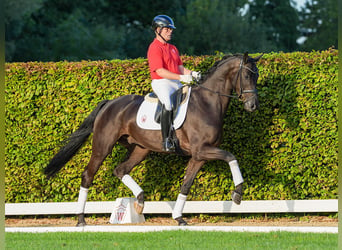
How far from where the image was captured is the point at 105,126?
29.2 ft

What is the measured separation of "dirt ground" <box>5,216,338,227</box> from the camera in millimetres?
9055

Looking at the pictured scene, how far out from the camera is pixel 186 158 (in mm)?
9586

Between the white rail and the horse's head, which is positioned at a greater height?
the horse's head

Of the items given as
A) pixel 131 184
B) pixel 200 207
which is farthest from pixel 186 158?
pixel 131 184

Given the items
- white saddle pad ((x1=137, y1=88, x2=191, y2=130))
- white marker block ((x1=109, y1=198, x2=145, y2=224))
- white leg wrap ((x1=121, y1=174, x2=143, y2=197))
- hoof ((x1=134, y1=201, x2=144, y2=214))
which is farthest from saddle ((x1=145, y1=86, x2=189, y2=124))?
white marker block ((x1=109, y1=198, x2=145, y2=224))

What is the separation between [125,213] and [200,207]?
1.29 m

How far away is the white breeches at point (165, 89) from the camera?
8.14 metres

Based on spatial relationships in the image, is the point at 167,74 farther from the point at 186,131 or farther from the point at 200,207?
the point at 200,207

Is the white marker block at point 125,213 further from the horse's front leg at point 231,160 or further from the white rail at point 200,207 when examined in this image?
the horse's front leg at point 231,160

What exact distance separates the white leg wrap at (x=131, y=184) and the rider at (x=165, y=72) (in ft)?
3.20

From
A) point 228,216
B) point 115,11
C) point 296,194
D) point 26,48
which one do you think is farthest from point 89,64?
point 115,11

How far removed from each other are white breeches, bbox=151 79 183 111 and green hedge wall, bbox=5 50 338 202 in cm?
123

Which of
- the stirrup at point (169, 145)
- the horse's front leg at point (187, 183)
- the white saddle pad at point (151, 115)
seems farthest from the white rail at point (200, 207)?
the white saddle pad at point (151, 115)

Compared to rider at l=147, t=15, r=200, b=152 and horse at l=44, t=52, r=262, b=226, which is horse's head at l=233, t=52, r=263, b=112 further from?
rider at l=147, t=15, r=200, b=152
